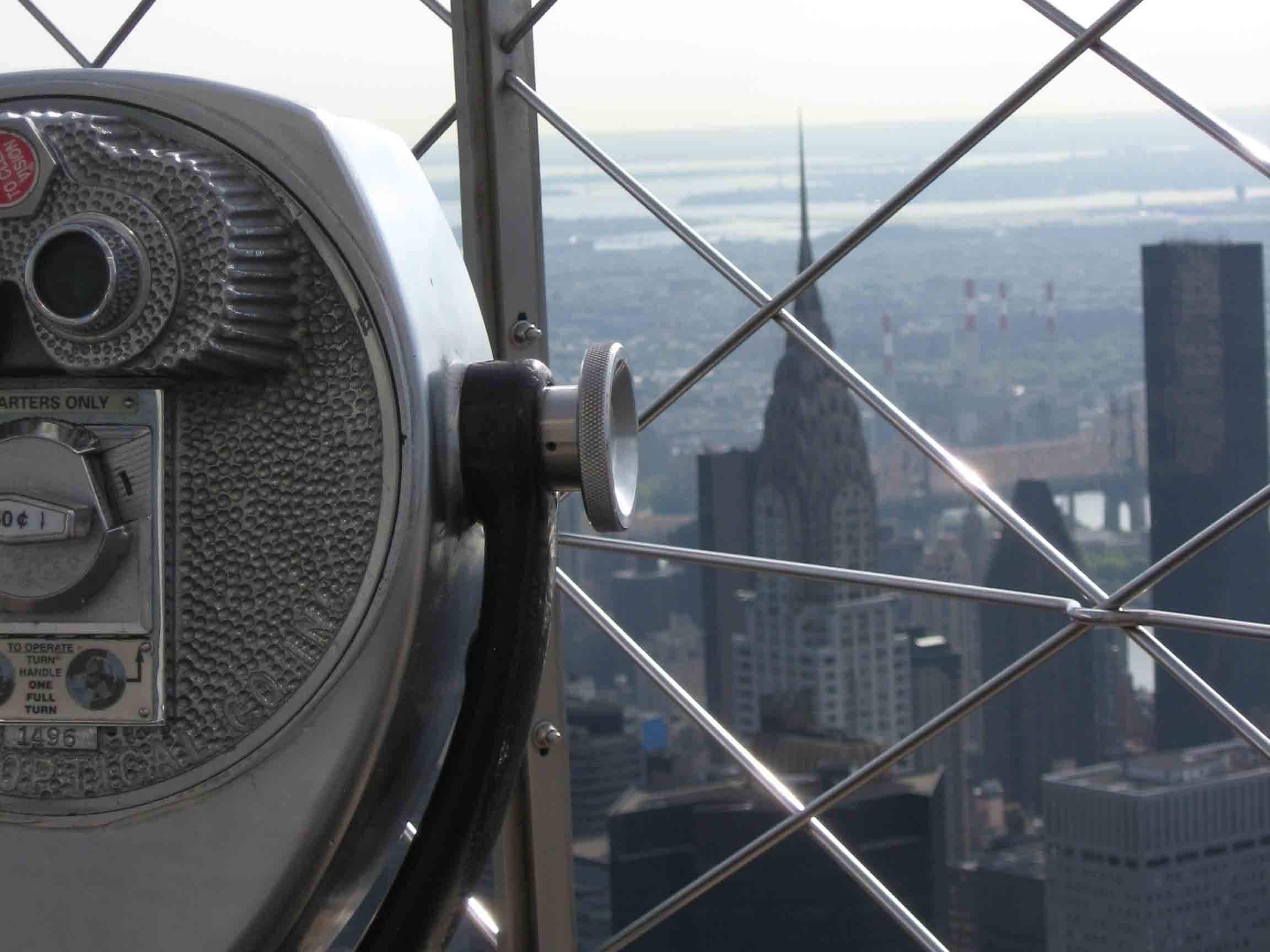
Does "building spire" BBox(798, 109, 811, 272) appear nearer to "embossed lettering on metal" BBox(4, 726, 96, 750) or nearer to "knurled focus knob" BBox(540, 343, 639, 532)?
"knurled focus knob" BBox(540, 343, 639, 532)

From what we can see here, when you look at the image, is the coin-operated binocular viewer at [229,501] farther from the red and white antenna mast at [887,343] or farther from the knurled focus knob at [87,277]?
the red and white antenna mast at [887,343]

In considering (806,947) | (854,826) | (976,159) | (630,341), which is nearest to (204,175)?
(976,159)

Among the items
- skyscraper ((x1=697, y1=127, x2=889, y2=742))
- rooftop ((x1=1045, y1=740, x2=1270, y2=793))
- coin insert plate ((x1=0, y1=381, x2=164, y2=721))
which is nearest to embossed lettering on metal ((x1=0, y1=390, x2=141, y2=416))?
coin insert plate ((x1=0, y1=381, x2=164, y2=721))

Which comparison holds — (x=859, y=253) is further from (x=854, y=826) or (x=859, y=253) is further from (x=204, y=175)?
(x=204, y=175)

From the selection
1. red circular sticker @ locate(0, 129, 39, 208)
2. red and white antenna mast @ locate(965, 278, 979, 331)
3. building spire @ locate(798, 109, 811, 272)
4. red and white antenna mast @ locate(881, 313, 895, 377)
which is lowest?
red circular sticker @ locate(0, 129, 39, 208)

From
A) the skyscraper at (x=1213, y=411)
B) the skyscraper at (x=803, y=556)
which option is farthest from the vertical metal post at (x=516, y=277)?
the skyscraper at (x=803, y=556)

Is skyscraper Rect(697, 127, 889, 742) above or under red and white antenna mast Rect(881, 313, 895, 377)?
under
